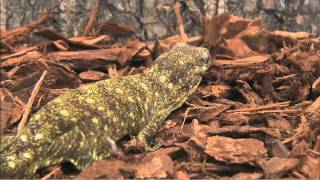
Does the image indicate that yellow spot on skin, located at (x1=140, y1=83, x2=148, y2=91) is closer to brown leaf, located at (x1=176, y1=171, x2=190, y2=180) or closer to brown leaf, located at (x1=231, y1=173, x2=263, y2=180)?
brown leaf, located at (x1=176, y1=171, x2=190, y2=180)

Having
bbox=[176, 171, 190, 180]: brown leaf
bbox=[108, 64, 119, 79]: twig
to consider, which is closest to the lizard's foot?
bbox=[176, 171, 190, 180]: brown leaf

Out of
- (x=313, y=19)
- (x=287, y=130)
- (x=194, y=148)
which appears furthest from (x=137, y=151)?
(x=313, y=19)

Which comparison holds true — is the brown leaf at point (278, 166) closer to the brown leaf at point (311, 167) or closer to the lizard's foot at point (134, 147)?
the brown leaf at point (311, 167)

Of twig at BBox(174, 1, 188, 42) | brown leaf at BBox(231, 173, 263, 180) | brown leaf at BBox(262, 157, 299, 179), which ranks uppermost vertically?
twig at BBox(174, 1, 188, 42)

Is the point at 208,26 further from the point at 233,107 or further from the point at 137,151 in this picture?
the point at 137,151

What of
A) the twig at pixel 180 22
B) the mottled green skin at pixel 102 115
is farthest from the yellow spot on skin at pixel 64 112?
the twig at pixel 180 22

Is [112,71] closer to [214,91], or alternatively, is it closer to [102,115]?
[214,91]
